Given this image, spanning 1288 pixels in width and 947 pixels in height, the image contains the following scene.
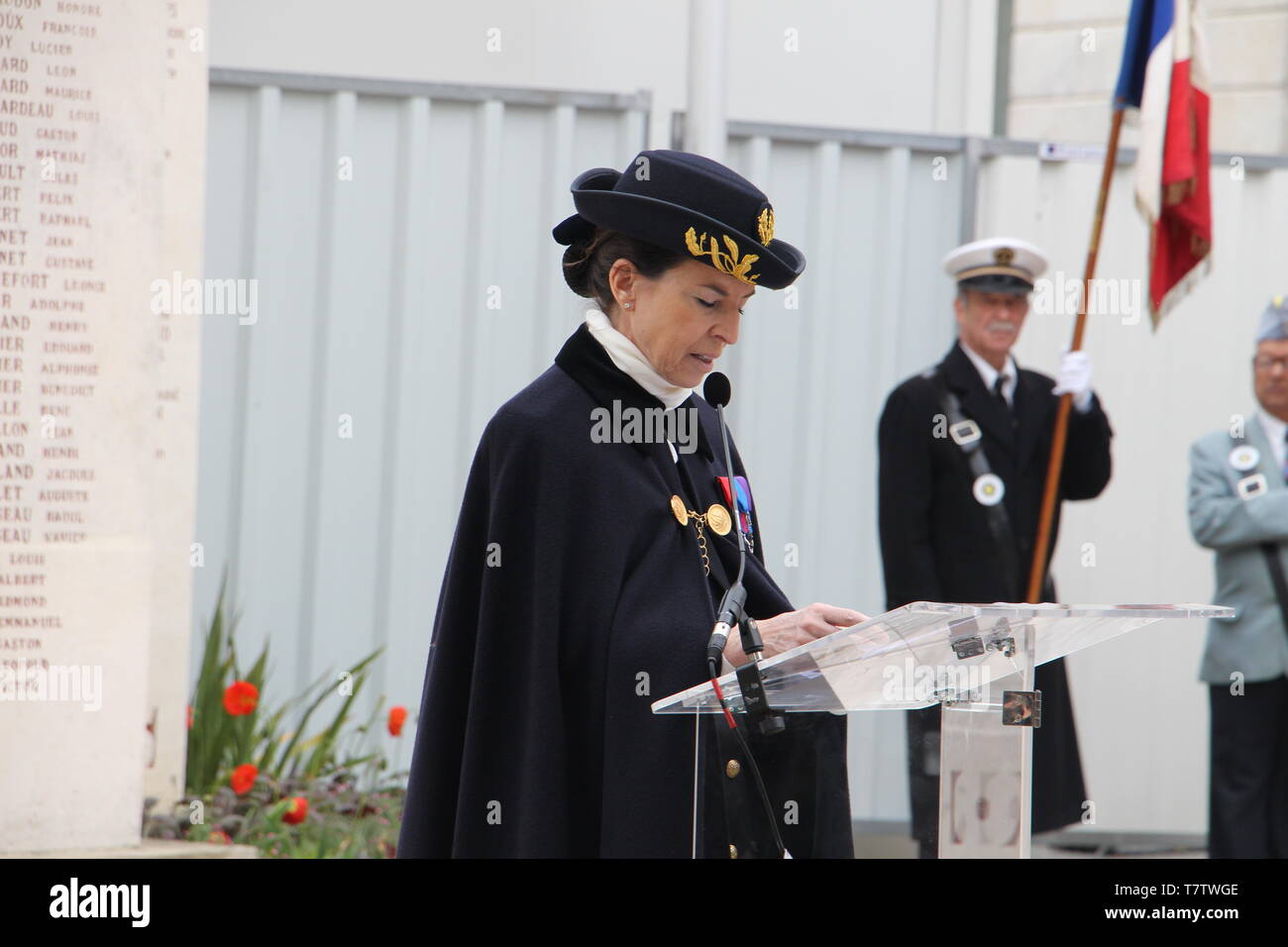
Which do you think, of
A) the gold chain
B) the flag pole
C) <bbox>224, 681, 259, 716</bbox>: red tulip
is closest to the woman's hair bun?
the gold chain

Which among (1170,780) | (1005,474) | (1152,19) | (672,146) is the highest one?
(1152,19)

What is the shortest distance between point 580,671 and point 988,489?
3.32 meters

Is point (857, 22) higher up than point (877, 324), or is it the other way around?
point (857, 22)

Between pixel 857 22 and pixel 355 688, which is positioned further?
pixel 857 22

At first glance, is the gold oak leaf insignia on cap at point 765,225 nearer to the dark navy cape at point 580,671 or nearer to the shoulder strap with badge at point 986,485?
the dark navy cape at point 580,671

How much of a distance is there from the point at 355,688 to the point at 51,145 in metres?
2.19

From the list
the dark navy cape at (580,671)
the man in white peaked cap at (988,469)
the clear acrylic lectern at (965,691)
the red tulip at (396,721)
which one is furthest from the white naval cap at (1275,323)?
the clear acrylic lectern at (965,691)

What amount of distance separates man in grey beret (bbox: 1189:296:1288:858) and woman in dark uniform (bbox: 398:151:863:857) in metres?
3.43

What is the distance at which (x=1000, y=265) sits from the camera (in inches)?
231

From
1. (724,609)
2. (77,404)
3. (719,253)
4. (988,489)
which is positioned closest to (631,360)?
(719,253)

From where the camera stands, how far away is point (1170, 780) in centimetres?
668

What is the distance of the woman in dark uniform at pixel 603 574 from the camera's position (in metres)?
2.63
